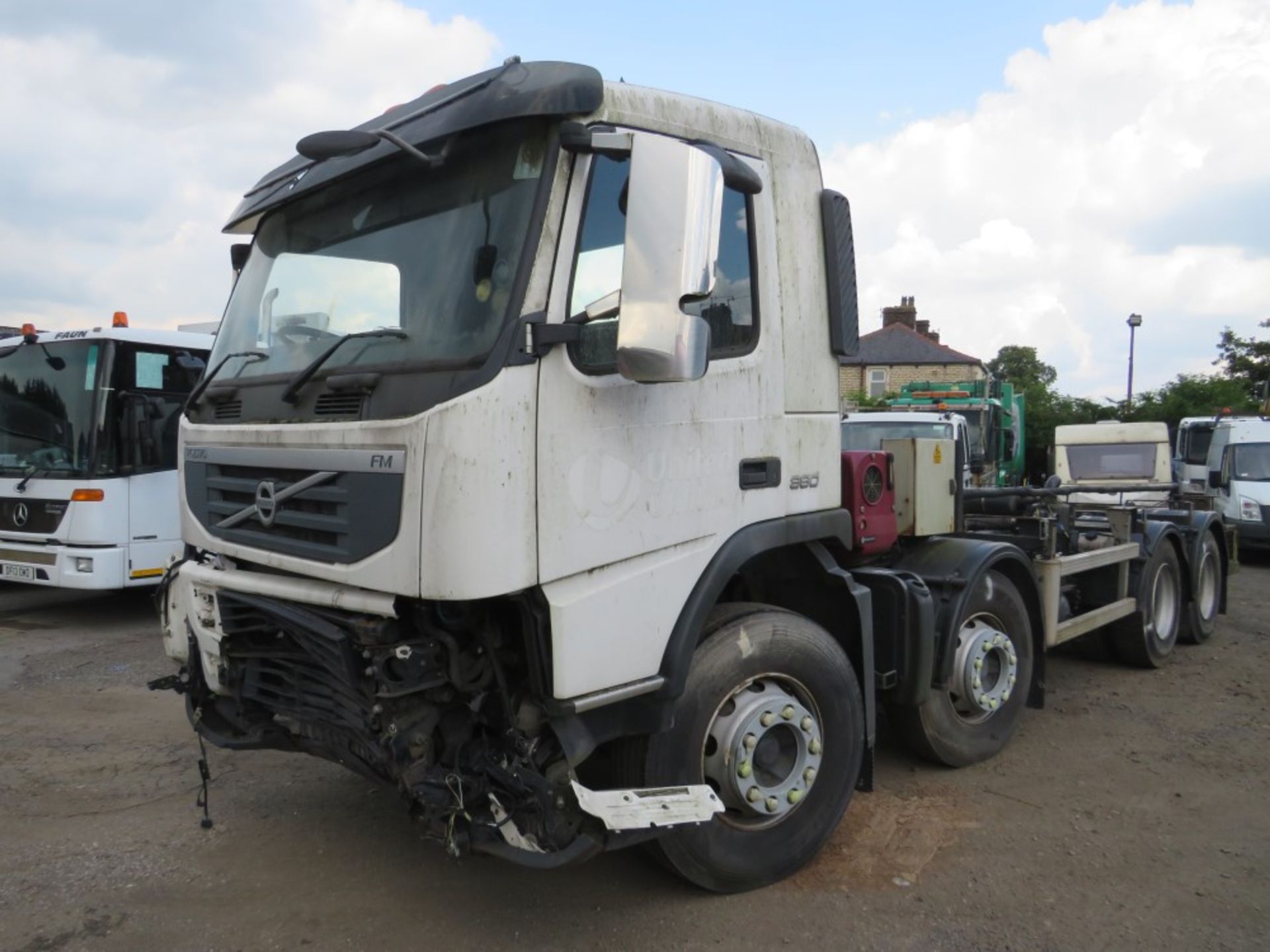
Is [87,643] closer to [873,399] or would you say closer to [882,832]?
[882,832]

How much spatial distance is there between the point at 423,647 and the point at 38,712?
449cm

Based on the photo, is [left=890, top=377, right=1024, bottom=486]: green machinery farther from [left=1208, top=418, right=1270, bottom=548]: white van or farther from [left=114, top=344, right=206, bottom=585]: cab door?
[left=114, top=344, right=206, bottom=585]: cab door

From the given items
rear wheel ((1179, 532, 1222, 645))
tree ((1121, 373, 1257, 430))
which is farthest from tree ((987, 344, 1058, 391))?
rear wheel ((1179, 532, 1222, 645))

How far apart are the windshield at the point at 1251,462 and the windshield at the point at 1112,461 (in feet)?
18.4

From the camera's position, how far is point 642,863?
3824 millimetres

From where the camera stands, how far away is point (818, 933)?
3.33 metres

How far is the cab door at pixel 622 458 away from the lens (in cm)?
290

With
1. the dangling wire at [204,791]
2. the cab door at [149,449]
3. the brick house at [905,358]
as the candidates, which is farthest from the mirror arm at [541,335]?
the brick house at [905,358]

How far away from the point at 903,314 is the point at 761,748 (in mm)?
45776

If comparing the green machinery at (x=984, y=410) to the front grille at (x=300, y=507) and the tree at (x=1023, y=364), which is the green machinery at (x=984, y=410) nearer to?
the front grille at (x=300, y=507)

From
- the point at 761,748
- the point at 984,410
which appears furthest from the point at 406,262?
the point at 984,410

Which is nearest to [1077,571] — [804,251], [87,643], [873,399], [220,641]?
[804,251]

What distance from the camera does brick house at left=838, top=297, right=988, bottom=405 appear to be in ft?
145

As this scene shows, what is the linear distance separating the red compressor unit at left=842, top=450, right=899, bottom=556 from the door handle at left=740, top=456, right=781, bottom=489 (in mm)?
617
